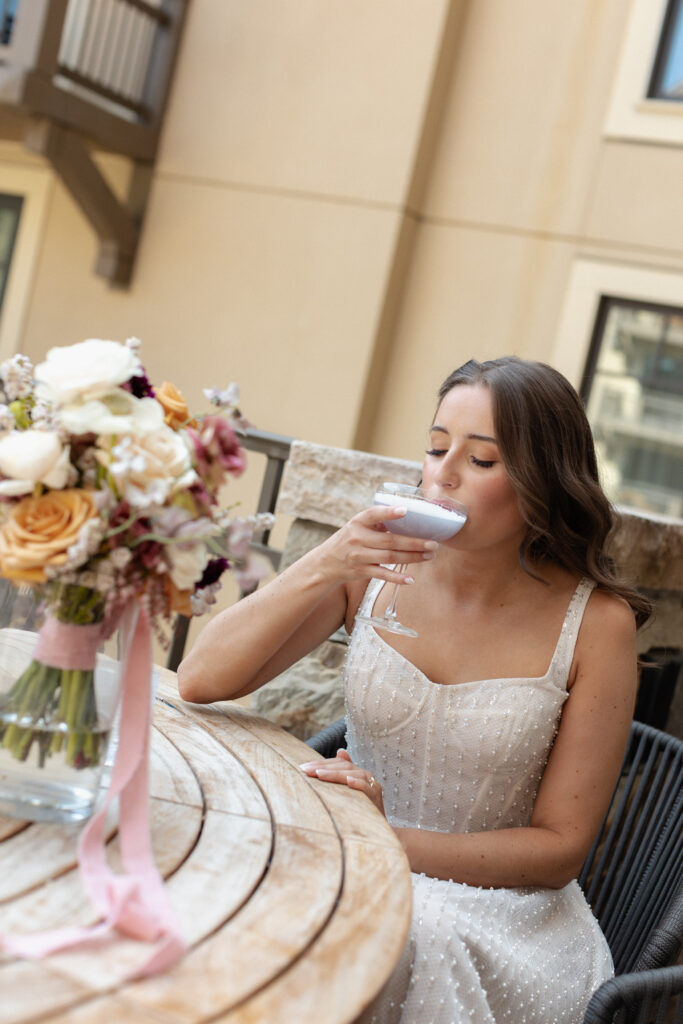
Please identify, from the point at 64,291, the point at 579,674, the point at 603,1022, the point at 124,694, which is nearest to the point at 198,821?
the point at 124,694

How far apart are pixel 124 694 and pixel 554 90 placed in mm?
5892

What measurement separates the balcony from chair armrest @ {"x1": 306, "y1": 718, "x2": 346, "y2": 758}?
18.1 ft

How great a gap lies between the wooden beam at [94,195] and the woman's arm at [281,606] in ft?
18.7

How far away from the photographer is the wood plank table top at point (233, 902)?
2.84ft

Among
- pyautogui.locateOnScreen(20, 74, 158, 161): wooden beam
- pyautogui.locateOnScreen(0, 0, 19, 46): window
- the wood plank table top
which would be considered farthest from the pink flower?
pyautogui.locateOnScreen(0, 0, 19, 46): window

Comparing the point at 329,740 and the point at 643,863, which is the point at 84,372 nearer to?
the point at 329,740

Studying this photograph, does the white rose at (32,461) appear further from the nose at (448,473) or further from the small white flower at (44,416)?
the nose at (448,473)

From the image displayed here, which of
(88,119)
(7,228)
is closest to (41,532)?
(88,119)

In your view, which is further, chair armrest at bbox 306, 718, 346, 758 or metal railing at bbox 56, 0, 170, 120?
metal railing at bbox 56, 0, 170, 120

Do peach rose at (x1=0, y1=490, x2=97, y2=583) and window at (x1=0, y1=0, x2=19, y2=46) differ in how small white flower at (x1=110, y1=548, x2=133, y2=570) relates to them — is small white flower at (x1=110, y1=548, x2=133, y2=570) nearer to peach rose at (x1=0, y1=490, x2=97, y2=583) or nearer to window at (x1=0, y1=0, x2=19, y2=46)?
peach rose at (x1=0, y1=490, x2=97, y2=583)

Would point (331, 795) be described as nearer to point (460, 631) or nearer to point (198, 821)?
point (198, 821)

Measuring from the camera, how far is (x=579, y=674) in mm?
1783

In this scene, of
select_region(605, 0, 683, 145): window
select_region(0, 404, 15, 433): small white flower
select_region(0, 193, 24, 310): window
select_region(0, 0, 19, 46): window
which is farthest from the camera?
select_region(0, 193, 24, 310): window

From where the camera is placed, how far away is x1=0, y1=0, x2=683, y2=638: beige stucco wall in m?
6.17
